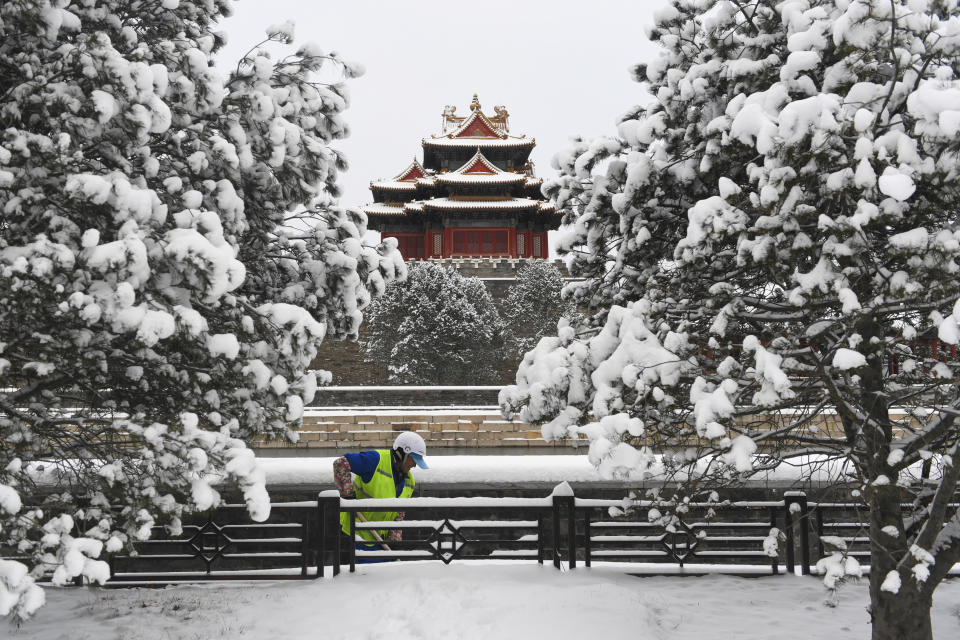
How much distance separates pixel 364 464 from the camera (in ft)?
18.4

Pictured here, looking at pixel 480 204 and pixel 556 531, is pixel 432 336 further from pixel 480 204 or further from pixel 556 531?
pixel 556 531

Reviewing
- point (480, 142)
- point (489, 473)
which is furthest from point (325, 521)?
point (480, 142)

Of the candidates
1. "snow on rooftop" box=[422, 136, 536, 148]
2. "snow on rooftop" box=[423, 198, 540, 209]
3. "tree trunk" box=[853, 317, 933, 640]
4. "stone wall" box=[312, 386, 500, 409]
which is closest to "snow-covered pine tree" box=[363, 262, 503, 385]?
"stone wall" box=[312, 386, 500, 409]

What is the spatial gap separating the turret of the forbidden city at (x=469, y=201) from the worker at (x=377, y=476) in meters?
25.5

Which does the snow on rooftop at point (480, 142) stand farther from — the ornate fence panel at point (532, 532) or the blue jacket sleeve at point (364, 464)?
the blue jacket sleeve at point (364, 464)

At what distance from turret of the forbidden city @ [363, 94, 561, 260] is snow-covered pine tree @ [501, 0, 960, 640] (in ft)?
87.4

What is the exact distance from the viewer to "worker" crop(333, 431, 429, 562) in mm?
5488

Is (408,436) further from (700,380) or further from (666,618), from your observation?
(700,380)

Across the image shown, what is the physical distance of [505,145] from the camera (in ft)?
111

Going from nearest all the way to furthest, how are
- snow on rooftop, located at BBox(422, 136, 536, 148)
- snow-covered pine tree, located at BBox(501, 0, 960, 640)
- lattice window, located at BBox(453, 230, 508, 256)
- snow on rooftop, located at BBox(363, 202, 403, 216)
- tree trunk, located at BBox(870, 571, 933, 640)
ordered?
snow-covered pine tree, located at BBox(501, 0, 960, 640) < tree trunk, located at BBox(870, 571, 933, 640) < lattice window, located at BBox(453, 230, 508, 256) < snow on rooftop, located at BBox(363, 202, 403, 216) < snow on rooftop, located at BBox(422, 136, 536, 148)

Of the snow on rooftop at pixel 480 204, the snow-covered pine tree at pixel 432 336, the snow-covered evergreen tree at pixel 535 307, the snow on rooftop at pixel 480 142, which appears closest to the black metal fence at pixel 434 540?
the snow-covered pine tree at pixel 432 336

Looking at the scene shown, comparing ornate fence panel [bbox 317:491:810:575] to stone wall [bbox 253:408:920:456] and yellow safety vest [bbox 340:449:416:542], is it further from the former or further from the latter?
stone wall [bbox 253:408:920:456]

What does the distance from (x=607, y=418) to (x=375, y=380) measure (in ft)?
67.8

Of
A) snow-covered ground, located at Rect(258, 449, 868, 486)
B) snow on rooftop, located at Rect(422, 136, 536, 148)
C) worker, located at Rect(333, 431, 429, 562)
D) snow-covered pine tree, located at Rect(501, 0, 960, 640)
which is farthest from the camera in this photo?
snow on rooftop, located at Rect(422, 136, 536, 148)
